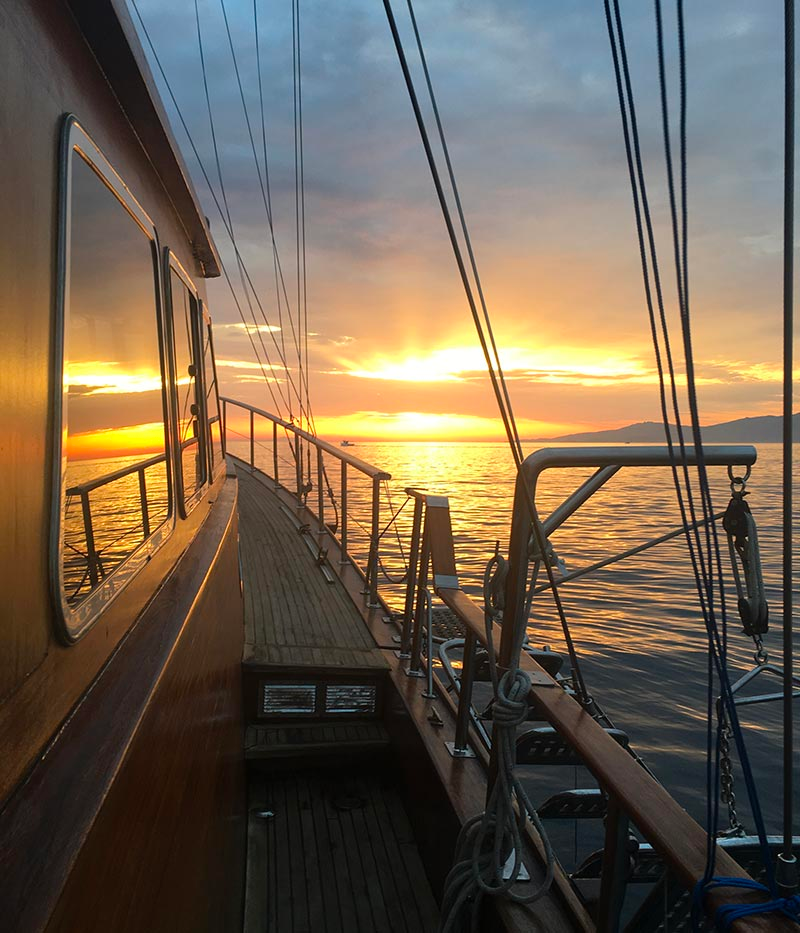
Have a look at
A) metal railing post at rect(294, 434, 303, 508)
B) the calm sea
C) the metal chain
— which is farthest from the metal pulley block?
metal railing post at rect(294, 434, 303, 508)

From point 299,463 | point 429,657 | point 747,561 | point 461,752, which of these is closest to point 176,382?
point 429,657

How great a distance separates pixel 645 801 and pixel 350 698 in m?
2.52

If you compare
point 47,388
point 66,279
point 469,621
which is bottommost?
point 469,621

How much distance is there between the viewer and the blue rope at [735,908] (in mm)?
1080

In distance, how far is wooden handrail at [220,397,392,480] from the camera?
416 centimetres

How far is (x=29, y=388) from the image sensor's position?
3.44ft

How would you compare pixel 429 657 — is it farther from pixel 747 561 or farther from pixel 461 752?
pixel 747 561

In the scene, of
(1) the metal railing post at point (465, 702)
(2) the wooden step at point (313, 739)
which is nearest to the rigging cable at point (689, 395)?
(1) the metal railing post at point (465, 702)

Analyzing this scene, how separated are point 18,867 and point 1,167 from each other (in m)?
0.90

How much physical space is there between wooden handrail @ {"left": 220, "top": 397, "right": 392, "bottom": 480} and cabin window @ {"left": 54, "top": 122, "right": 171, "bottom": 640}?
2054mm

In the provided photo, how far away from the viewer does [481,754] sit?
8.82ft

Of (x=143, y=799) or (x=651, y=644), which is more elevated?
→ (x=143, y=799)

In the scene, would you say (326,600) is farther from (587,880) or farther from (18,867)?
(18,867)

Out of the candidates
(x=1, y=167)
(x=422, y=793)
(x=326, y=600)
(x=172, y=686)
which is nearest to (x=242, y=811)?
(x=422, y=793)
